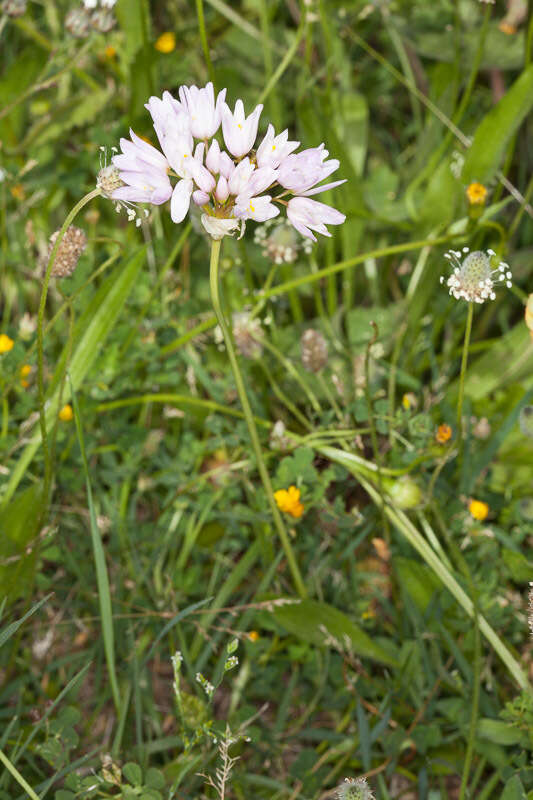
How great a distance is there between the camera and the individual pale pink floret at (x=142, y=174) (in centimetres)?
75

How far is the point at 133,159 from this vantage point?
763 millimetres

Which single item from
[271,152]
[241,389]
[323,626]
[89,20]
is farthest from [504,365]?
[89,20]

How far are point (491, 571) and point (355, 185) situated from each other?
0.72 m

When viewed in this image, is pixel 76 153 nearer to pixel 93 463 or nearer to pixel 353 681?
pixel 93 463

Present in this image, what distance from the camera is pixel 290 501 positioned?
1.20 meters

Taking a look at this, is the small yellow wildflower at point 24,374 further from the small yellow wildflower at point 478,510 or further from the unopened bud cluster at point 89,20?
the small yellow wildflower at point 478,510

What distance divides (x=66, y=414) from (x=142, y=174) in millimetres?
604

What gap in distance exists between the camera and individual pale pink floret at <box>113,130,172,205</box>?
75 centimetres

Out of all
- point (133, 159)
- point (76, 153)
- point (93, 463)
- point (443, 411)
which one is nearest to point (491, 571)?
point (443, 411)

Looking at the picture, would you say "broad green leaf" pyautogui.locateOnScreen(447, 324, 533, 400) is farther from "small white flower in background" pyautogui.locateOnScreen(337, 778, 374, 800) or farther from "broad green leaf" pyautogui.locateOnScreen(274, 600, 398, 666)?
"small white flower in background" pyautogui.locateOnScreen(337, 778, 374, 800)

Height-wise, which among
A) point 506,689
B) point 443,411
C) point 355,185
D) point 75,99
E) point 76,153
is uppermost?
point 75,99

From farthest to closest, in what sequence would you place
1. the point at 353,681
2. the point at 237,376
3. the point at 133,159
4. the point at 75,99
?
the point at 75,99 < the point at 353,681 < the point at 237,376 < the point at 133,159

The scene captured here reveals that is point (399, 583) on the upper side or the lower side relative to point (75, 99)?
lower

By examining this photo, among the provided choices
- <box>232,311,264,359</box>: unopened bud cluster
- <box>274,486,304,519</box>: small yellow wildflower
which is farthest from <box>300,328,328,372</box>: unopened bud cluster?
<box>274,486,304,519</box>: small yellow wildflower
